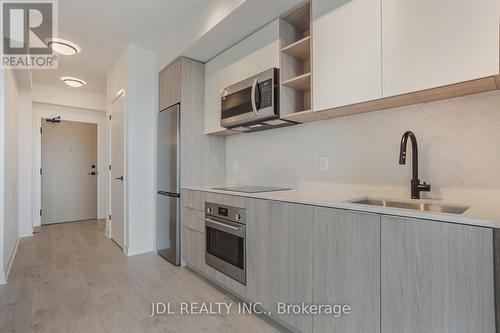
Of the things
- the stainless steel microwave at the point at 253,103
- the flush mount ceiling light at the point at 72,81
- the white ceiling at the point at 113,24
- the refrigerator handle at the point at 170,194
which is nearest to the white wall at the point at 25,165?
the flush mount ceiling light at the point at 72,81

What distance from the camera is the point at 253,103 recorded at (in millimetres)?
2186

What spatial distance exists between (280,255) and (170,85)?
2454mm

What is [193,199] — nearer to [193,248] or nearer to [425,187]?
[193,248]

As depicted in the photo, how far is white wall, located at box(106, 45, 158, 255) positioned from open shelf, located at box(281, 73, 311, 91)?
2.15 m

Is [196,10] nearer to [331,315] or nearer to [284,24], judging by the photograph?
[284,24]

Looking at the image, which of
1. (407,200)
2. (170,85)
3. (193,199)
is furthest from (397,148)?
(170,85)

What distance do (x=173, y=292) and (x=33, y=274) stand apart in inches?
63.4

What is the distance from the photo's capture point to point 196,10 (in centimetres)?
254

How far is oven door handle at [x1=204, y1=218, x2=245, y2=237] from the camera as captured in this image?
6.62 feet

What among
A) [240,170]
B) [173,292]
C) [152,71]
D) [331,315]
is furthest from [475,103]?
[152,71]

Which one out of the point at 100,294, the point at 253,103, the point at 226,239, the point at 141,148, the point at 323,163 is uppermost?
the point at 253,103

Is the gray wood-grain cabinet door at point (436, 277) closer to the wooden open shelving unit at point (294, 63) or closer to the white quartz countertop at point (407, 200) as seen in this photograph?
the white quartz countertop at point (407, 200)

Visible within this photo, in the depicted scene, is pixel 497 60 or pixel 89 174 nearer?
pixel 497 60

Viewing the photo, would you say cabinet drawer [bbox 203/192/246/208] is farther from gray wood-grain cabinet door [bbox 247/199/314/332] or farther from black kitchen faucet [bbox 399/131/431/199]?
black kitchen faucet [bbox 399/131/431/199]
